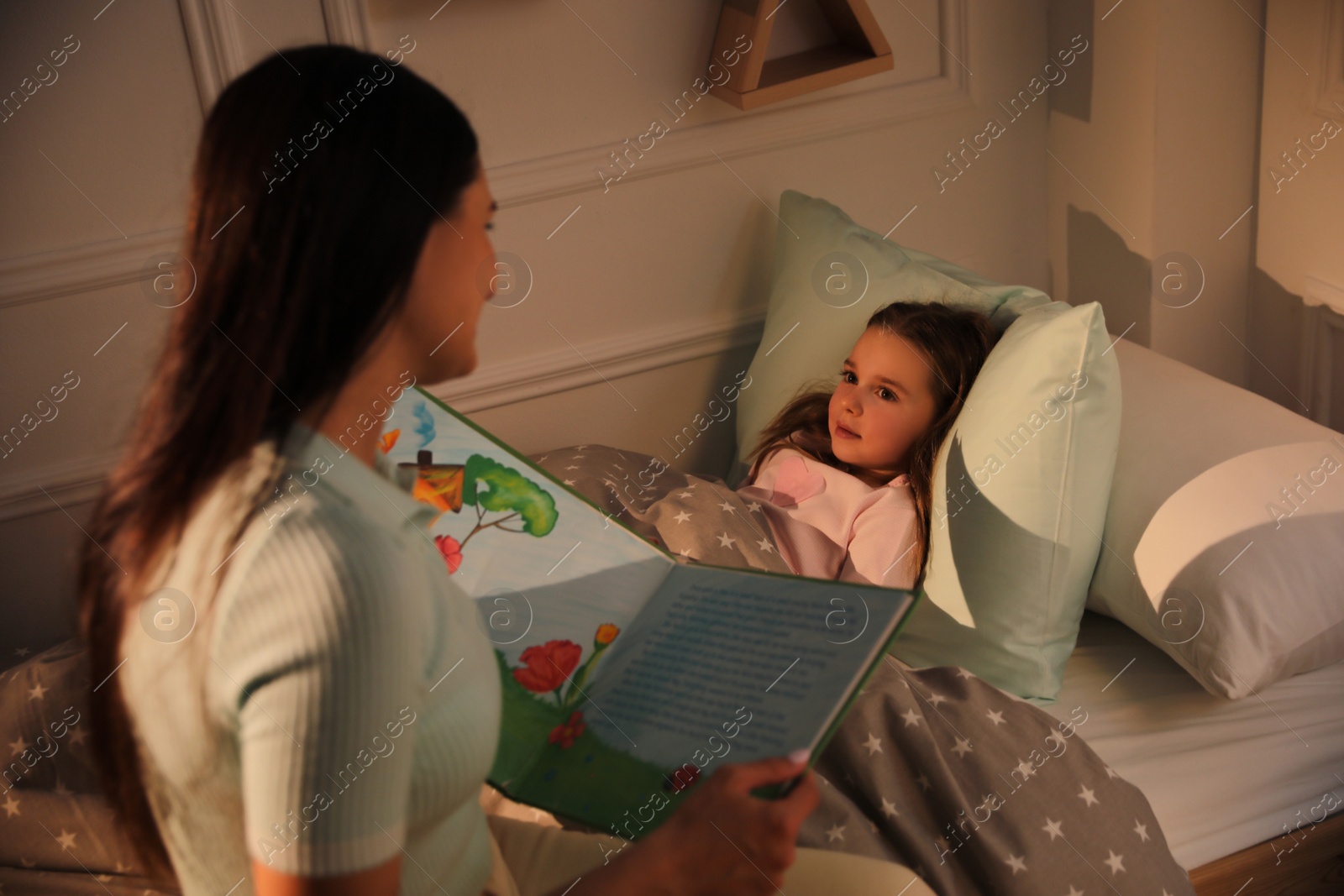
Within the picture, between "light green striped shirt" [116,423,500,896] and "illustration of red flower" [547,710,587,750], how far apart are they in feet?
0.43

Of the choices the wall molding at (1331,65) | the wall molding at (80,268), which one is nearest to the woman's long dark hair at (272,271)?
the wall molding at (80,268)

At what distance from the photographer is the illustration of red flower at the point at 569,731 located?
0.80 m

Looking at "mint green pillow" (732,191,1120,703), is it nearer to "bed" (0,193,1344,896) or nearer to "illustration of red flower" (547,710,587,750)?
"bed" (0,193,1344,896)

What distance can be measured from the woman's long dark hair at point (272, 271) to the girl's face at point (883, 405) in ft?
3.07

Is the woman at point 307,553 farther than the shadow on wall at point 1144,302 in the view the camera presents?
No

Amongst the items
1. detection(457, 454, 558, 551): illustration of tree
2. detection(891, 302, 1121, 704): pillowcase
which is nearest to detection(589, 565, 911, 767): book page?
detection(457, 454, 558, 551): illustration of tree

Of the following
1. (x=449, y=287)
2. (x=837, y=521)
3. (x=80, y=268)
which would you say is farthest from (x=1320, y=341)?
(x=80, y=268)

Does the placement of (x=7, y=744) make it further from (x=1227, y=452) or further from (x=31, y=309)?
(x=1227, y=452)

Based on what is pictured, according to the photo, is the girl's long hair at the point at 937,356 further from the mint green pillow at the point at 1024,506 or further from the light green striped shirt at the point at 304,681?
the light green striped shirt at the point at 304,681

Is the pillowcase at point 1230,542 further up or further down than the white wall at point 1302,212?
further down

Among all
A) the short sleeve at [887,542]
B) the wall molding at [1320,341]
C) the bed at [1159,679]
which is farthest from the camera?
the wall molding at [1320,341]

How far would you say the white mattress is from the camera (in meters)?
1.18

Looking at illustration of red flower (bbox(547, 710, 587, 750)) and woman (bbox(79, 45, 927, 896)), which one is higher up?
woman (bbox(79, 45, 927, 896))

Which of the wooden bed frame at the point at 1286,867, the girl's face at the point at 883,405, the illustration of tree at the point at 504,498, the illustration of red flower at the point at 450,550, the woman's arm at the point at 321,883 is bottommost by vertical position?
the wooden bed frame at the point at 1286,867
